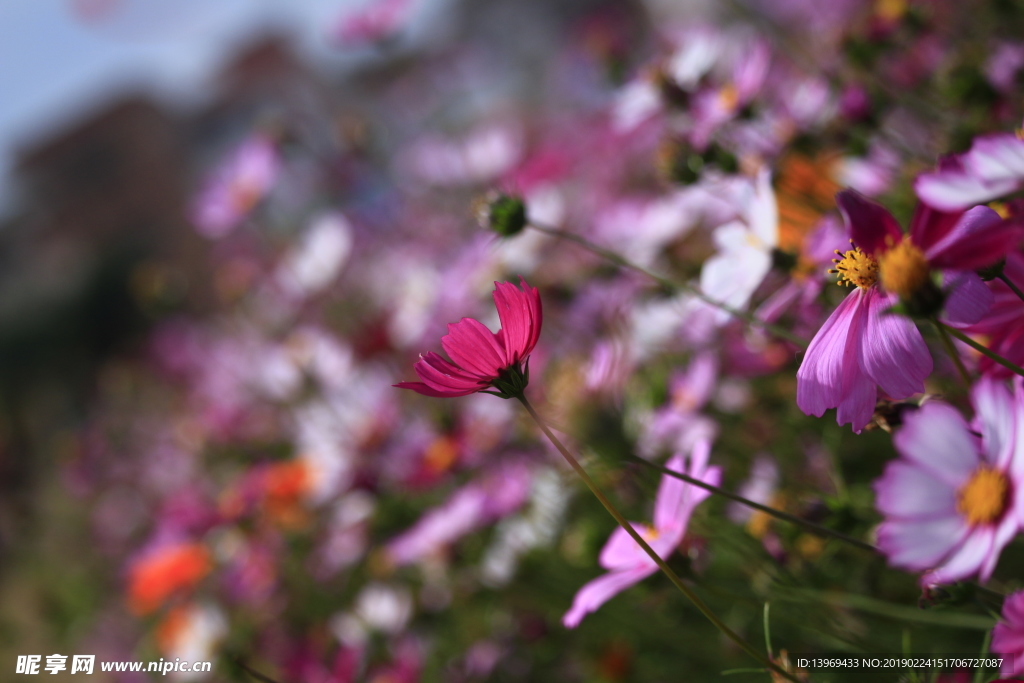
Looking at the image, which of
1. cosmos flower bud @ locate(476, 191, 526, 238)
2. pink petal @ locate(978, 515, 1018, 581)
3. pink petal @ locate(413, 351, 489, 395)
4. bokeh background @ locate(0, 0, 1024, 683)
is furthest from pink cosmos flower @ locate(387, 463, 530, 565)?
pink petal @ locate(978, 515, 1018, 581)

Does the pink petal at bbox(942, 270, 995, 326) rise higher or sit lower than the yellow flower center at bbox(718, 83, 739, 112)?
higher

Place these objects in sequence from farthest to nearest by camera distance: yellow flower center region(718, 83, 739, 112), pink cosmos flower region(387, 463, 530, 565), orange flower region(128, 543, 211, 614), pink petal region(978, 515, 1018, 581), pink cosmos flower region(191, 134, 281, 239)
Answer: pink cosmos flower region(191, 134, 281, 239) → orange flower region(128, 543, 211, 614) → pink cosmos flower region(387, 463, 530, 565) → yellow flower center region(718, 83, 739, 112) → pink petal region(978, 515, 1018, 581)

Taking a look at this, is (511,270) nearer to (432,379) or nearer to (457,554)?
(457,554)

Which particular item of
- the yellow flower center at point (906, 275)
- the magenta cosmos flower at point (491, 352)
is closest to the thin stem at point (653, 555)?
the magenta cosmos flower at point (491, 352)

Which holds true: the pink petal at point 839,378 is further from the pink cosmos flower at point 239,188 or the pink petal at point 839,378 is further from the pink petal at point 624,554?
the pink cosmos flower at point 239,188

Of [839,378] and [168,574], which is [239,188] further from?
[839,378]

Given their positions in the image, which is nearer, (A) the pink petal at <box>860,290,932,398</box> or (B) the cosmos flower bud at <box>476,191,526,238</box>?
(A) the pink petal at <box>860,290,932,398</box>

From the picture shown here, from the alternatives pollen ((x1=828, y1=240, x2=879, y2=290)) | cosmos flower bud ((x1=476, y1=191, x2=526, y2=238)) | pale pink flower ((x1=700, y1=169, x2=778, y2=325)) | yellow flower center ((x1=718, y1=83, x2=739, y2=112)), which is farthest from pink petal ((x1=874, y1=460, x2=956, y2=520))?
yellow flower center ((x1=718, y1=83, x2=739, y2=112))

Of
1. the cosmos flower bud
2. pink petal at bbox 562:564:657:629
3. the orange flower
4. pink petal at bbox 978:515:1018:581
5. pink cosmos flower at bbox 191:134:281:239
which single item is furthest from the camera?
pink cosmos flower at bbox 191:134:281:239

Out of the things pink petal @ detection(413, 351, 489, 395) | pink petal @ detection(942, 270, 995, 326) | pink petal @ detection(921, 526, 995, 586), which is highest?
pink petal @ detection(942, 270, 995, 326)

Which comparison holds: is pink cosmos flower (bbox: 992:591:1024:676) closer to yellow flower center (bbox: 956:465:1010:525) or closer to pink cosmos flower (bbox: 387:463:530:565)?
yellow flower center (bbox: 956:465:1010:525)
